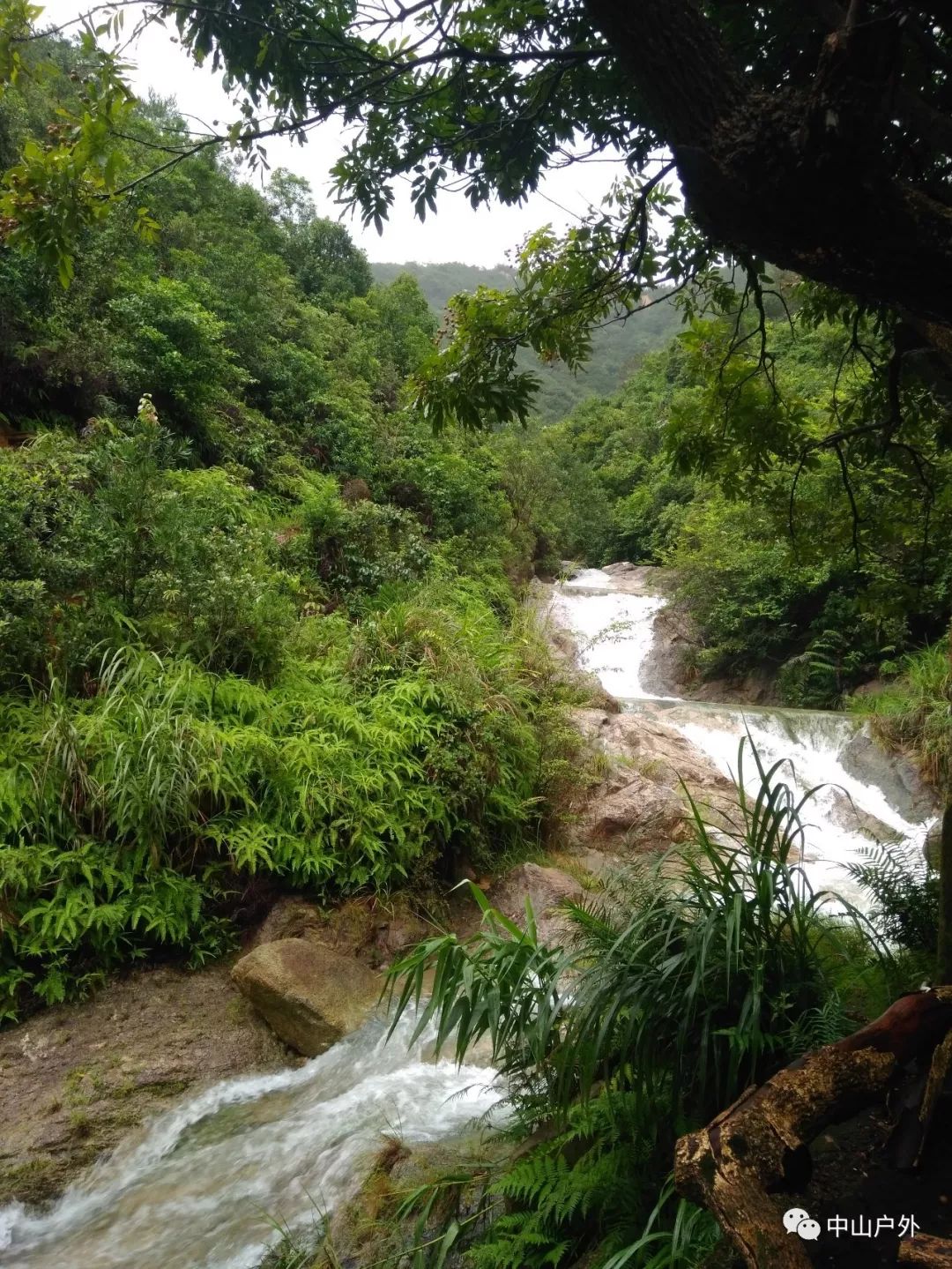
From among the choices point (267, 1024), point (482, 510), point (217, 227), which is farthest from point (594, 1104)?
point (217, 227)

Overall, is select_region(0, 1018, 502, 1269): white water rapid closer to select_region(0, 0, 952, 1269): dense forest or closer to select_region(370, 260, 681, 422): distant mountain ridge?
select_region(0, 0, 952, 1269): dense forest

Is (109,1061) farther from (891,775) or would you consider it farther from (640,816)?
(891,775)

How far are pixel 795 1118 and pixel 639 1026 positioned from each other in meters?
0.59

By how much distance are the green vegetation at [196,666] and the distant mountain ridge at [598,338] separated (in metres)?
21.4

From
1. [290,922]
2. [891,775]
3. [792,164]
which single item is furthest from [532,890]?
[891,775]

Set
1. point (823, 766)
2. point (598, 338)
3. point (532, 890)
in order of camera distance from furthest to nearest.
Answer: point (598, 338)
point (823, 766)
point (532, 890)

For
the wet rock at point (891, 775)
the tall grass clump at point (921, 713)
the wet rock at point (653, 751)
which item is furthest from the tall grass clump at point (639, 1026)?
the tall grass clump at point (921, 713)

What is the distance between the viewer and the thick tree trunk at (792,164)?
1.63m

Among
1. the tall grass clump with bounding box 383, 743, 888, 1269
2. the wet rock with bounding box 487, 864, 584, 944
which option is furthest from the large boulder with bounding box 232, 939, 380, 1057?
the tall grass clump with bounding box 383, 743, 888, 1269

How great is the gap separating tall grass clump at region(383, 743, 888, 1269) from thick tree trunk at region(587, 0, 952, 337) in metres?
1.68

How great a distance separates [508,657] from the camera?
7.15 m

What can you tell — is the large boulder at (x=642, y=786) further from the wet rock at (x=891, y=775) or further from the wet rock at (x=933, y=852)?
the wet rock at (x=891, y=775)

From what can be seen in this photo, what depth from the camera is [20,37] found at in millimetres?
2318

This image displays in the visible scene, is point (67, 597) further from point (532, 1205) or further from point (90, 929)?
point (532, 1205)
